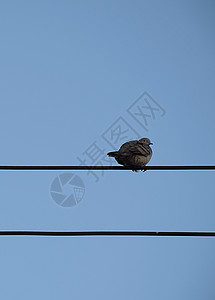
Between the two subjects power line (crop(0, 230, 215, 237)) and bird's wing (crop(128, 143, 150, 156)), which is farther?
bird's wing (crop(128, 143, 150, 156))

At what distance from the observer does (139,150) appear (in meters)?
6.27

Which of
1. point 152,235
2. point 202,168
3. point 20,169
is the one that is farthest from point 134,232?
point 20,169

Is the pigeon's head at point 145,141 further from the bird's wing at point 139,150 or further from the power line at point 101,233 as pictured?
the power line at point 101,233

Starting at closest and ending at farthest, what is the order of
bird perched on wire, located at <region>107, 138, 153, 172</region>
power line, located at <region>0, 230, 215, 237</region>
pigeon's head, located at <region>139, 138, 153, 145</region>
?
power line, located at <region>0, 230, 215, 237</region>, bird perched on wire, located at <region>107, 138, 153, 172</region>, pigeon's head, located at <region>139, 138, 153, 145</region>

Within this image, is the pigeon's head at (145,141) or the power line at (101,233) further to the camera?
the pigeon's head at (145,141)

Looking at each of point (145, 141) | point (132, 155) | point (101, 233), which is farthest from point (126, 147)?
point (101, 233)

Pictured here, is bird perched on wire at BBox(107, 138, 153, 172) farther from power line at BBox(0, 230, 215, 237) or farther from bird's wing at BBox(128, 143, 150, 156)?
power line at BBox(0, 230, 215, 237)

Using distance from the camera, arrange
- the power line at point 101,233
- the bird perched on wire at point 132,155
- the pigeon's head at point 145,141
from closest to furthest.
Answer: the power line at point 101,233 < the bird perched on wire at point 132,155 < the pigeon's head at point 145,141

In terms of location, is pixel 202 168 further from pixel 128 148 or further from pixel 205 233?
pixel 128 148

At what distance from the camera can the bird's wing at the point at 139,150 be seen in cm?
624

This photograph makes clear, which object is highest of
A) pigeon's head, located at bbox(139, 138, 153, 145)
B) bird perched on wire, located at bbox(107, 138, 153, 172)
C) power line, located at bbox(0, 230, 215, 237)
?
pigeon's head, located at bbox(139, 138, 153, 145)

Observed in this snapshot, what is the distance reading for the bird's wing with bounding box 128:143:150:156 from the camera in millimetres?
A: 6242

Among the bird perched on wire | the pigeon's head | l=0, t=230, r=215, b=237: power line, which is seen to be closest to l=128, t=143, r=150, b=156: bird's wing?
the bird perched on wire

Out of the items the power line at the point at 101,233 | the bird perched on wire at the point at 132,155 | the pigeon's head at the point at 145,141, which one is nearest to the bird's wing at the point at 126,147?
the bird perched on wire at the point at 132,155
